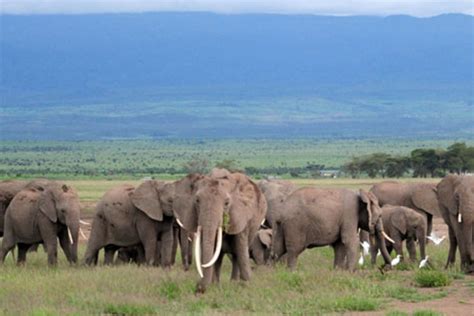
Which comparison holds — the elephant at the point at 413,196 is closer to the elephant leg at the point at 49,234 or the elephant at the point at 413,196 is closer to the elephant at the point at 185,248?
the elephant at the point at 185,248

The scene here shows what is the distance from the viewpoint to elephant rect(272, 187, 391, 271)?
19766 millimetres

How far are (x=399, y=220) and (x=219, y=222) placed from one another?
7.25 m

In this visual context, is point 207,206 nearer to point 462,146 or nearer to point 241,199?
point 241,199

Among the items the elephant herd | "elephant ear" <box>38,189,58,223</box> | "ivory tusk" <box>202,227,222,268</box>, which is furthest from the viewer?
"elephant ear" <box>38,189,58,223</box>

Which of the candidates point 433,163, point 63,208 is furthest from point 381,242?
point 433,163

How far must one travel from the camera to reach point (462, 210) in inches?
758

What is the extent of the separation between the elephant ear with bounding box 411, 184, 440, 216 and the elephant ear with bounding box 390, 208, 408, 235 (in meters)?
3.56

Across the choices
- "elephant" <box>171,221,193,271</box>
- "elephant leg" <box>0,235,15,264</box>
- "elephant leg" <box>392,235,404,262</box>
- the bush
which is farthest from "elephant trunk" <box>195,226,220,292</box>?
"elephant leg" <box>0,235,15,264</box>

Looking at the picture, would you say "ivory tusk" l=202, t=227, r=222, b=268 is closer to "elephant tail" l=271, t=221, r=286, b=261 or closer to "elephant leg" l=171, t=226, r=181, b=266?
"elephant tail" l=271, t=221, r=286, b=261

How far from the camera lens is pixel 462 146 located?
69.1m

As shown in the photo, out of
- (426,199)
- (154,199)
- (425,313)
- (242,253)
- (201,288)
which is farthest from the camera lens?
(426,199)

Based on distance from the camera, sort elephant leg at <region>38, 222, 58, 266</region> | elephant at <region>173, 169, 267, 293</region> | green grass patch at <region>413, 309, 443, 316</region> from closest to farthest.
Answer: green grass patch at <region>413, 309, 443, 316</region> < elephant at <region>173, 169, 267, 293</region> < elephant leg at <region>38, 222, 58, 266</region>

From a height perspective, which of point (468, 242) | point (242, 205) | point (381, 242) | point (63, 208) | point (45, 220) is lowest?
point (381, 242)

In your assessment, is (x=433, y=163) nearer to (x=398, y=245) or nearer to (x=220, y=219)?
(x=398, y=245)
